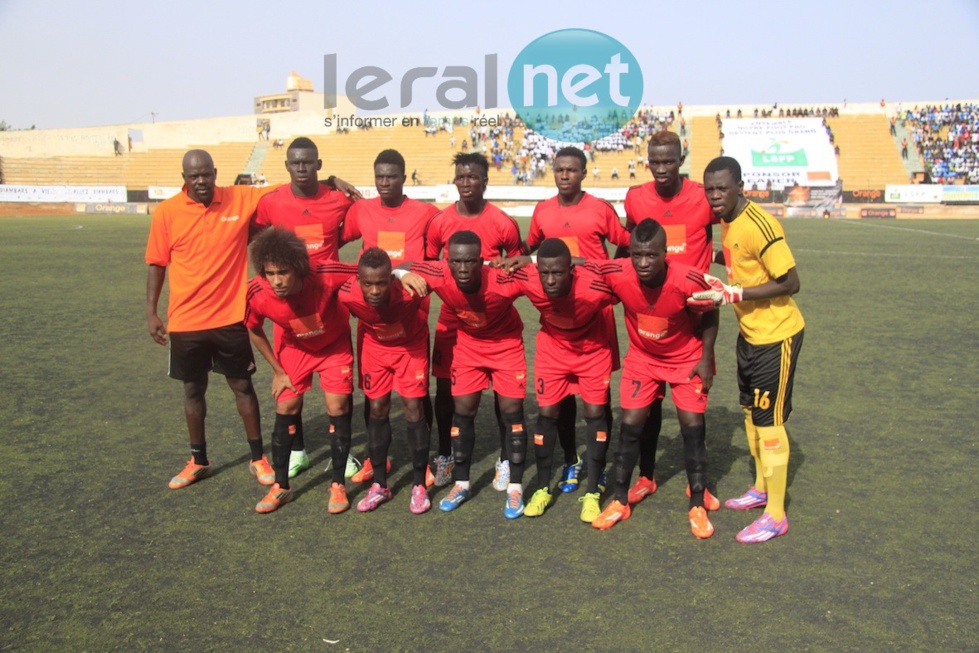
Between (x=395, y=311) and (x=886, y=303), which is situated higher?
(x=395, y=311)

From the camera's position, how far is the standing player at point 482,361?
5391mm

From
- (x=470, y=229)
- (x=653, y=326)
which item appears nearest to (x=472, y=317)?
(x=470, y=229)

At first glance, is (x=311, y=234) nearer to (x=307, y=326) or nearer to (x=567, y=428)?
(x=307, y=326)

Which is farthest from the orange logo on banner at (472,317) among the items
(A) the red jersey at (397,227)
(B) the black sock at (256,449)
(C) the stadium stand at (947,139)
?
(C) the stadium stand at (947,139)

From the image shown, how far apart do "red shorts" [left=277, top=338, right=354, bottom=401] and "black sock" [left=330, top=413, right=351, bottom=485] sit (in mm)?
199

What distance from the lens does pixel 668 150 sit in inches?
213

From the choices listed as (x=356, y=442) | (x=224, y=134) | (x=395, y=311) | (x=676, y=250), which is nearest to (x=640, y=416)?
(x=676, y=250)

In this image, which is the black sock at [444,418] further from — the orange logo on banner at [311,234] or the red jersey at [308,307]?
the orange logo on banner at [311,234]

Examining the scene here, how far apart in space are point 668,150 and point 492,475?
2.75 meters

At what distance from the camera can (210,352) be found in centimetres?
588

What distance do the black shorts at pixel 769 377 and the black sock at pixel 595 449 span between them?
988 mm

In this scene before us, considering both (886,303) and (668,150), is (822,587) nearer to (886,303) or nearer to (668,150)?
(668,150)

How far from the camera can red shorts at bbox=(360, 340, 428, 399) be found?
560 cm

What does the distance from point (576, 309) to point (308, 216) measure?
225 cm
